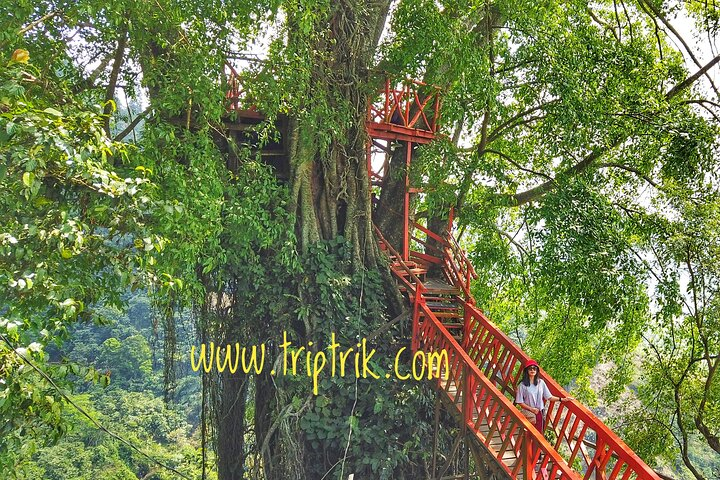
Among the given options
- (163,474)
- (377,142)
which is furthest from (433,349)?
(163,474)

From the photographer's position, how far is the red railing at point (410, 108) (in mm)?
6520

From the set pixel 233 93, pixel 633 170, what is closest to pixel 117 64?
pixel 233 93

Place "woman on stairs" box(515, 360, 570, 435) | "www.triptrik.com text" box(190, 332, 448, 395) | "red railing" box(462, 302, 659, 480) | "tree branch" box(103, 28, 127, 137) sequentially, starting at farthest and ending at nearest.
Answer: "www.triptrik.com text" box(190, 332, 448, 395) < "woman on stairs" box(515, 360, 570, 435) < "tree branch" box(103, 28, 127, 137) < "red railing" box(462, 302, 659, 480)

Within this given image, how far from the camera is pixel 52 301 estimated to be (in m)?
2.75

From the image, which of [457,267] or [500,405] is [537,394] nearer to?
[500,405]

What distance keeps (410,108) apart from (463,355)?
377cm

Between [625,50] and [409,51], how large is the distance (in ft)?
9.14

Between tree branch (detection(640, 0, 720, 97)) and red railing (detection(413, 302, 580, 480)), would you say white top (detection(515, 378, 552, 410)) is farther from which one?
tree branch (detection(640, 0, 720, 97))

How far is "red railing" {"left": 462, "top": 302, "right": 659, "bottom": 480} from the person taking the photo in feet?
12.7

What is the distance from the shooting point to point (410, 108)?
7227 millimetres

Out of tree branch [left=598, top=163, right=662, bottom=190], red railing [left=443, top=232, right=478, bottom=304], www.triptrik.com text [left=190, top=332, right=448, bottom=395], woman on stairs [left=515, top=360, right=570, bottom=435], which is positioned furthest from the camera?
tree branch [left=598, top=163, right=662, bottom=190]

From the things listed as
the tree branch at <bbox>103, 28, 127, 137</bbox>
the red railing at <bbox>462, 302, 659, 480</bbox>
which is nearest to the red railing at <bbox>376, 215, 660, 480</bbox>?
the red railing at <bbox>462, 302, 659, 480</bbox>

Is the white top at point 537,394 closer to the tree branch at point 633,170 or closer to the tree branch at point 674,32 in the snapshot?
the tree branch at point 633,170

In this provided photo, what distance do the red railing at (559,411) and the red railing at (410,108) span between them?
262cm
